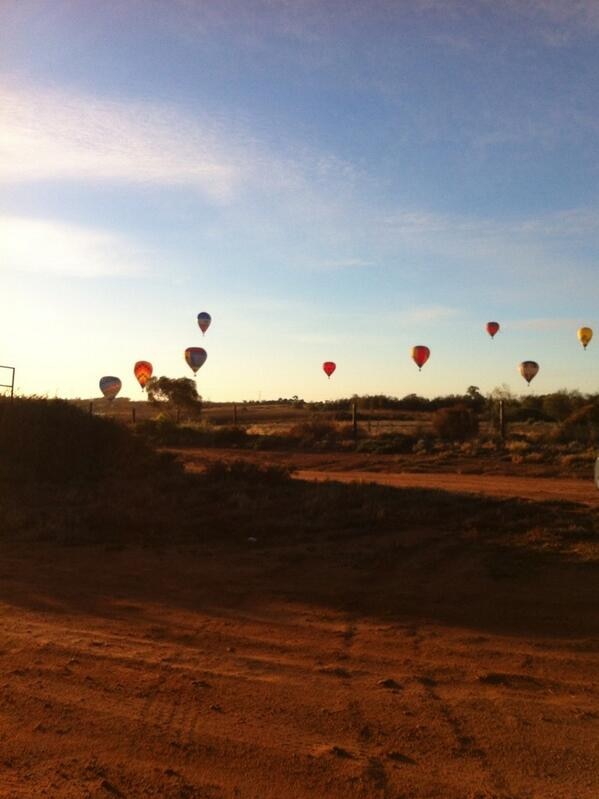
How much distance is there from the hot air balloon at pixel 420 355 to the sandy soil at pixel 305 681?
141ft

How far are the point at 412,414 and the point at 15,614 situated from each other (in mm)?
72633

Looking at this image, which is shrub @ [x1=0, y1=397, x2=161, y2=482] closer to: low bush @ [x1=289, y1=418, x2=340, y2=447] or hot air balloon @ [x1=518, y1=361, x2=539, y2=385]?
low bush @ [x1=289, y1=418, x2=340, y2=447]

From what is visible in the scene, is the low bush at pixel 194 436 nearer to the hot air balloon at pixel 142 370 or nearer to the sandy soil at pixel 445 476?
the sandy soil at pixel 445 476

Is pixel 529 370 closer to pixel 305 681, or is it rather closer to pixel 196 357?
pixel 196 357

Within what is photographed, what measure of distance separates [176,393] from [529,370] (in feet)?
94.8

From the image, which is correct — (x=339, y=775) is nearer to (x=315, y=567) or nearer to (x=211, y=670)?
(x=211, y=670)

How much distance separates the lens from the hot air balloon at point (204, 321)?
59156mm

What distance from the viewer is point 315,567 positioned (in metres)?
12.4

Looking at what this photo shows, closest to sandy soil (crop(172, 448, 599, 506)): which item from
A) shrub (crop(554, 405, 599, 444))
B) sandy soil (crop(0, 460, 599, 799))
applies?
sandy soil (crop(0, 460, 599, 799))

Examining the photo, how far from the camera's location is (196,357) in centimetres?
5916

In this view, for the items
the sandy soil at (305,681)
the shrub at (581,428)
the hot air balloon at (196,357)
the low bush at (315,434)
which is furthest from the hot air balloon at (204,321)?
the sandy soil at (305,681)

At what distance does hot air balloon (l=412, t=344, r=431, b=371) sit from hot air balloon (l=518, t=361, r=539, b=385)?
5.88m

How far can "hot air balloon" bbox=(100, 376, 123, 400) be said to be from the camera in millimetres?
66312

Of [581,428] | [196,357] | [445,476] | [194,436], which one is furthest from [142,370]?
[445,476]
